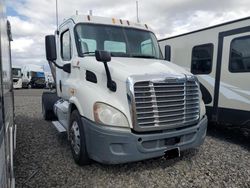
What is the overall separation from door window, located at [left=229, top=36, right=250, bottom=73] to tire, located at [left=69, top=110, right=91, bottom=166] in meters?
3.72

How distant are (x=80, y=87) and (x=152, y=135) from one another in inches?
59.2

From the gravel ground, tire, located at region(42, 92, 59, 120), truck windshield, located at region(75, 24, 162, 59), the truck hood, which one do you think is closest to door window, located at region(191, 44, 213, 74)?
truck windshield, located at region(75, 24, 162, 59)

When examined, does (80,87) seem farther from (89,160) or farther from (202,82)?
(202,82)

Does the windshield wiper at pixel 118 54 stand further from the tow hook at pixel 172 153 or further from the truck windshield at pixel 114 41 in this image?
the tow hook at pixel 172 153

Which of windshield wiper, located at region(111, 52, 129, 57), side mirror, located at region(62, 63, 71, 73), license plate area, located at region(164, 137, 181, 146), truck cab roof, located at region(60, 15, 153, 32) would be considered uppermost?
truck cab roof, located at region(60, 15, 153, 32)

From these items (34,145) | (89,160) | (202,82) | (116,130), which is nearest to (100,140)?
(116,130)

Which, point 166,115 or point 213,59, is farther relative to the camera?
point 213,59

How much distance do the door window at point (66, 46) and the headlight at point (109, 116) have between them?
1.95 m

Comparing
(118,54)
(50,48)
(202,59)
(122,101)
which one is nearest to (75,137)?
(122,101)

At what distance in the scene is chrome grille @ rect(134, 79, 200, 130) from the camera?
3754 millimetres

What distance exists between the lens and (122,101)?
150 inches

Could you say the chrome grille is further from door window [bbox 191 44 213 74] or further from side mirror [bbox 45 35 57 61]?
door window [bbox 191 44 213 74]

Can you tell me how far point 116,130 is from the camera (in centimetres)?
367

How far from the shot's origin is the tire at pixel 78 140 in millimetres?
4094
